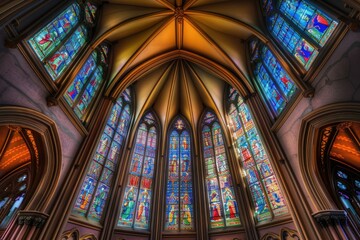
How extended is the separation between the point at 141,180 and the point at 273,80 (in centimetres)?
801

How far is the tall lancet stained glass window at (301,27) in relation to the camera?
653cm

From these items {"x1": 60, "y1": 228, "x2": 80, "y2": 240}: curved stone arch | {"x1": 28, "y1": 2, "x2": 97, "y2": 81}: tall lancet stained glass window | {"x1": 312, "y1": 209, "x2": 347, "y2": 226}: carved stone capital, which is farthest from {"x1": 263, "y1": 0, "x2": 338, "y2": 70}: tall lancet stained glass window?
{"x1": 60, "y1": 228, "x2": 80, "y2": 240}: curved stone arch

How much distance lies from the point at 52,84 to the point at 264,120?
825 cm

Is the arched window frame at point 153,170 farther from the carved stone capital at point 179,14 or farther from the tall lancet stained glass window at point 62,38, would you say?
the carved stone capital at point 179,14

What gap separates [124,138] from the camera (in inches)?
471

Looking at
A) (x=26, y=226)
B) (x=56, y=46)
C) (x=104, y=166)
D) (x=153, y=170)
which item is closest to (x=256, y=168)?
(x=153, y=170)

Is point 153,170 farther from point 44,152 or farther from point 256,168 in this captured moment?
point 44,152

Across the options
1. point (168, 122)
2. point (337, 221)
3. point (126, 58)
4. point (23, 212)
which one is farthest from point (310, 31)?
point (23, 212)

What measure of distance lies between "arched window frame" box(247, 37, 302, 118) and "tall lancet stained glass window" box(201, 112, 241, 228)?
12.4ft

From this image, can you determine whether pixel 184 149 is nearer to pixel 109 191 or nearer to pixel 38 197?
pixel 109 191

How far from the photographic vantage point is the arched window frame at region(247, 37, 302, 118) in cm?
816

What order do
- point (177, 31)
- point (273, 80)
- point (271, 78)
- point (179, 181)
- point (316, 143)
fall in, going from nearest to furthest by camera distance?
point (316, 143) < point (273, 80) < point (271, 78) < point (179, 181) < point (177, 31)

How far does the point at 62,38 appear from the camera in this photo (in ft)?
25.6

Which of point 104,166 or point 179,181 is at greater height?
point 179,181
